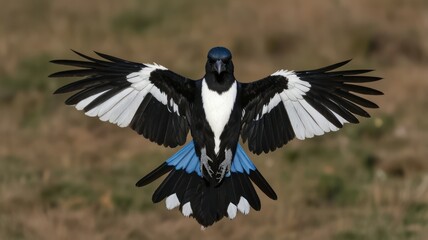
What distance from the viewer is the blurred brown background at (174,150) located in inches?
270

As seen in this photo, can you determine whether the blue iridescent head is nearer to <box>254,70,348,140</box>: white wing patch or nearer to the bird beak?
the bird beak

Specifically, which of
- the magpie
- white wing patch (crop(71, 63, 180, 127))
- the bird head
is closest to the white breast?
the magpie

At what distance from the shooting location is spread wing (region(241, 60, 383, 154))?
5.26m

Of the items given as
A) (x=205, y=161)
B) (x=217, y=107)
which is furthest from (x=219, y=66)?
(x=205, y=161)

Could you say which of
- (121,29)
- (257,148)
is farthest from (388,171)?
(121,29)

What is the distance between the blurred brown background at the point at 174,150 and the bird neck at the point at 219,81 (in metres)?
1.77

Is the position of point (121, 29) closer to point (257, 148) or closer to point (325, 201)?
point (325, 201)

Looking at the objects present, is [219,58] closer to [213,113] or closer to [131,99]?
[213,113]

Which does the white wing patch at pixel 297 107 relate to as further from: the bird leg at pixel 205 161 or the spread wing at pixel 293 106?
the bird leg at pixel 205 161

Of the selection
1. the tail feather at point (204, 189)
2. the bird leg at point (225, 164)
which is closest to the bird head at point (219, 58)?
the bird leg at point (225, 164)

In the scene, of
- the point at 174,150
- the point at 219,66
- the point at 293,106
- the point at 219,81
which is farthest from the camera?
the point at 174,150

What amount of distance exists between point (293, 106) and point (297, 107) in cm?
2

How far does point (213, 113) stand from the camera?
16.5 ft

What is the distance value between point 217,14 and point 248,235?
473 cm
